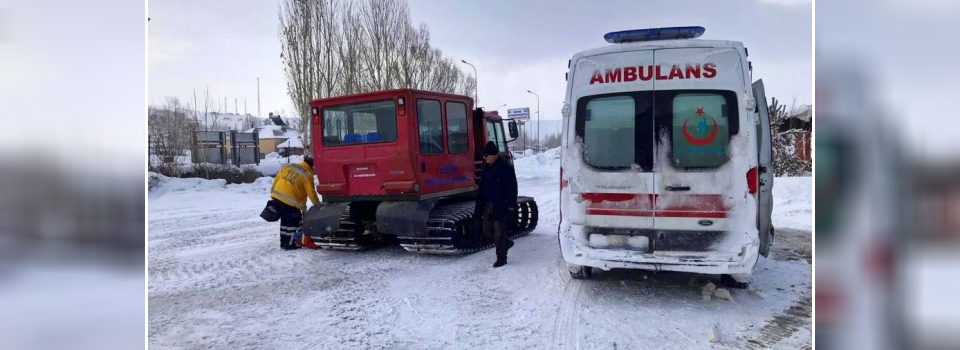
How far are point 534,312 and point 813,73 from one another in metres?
3.30

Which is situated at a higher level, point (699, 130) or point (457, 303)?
point (699, 130)

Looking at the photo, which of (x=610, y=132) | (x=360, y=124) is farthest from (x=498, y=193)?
(x=360, y=124)

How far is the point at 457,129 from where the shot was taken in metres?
7.80

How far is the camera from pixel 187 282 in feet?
19.7

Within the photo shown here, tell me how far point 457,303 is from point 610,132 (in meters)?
2.08

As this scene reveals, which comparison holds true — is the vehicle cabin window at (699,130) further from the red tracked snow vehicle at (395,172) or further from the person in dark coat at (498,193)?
the red tracked snow vehicle at (395,172)

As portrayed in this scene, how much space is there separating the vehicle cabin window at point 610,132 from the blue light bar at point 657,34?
2.04 ft

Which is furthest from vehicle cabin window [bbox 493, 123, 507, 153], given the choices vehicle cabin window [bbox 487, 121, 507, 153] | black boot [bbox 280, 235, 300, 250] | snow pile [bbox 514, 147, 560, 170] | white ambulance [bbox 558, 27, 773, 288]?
snow pile [bbox 514, 147, 560, 170]

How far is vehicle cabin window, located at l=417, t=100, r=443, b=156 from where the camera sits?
7.04 meters

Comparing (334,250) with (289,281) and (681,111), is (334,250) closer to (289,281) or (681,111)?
(289,281)

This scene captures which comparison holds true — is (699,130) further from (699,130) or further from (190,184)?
(190,184)

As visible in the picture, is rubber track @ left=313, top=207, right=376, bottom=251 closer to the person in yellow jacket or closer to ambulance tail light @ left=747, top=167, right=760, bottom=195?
the person in yellow jacket

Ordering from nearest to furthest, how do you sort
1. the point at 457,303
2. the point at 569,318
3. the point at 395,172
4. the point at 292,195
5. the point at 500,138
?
the point at 569,318 < the point at 457,303 < the point at 395,172 < the point at 292,195 < the point at 500,138

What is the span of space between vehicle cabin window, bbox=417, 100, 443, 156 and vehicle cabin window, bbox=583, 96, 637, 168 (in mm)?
2636
